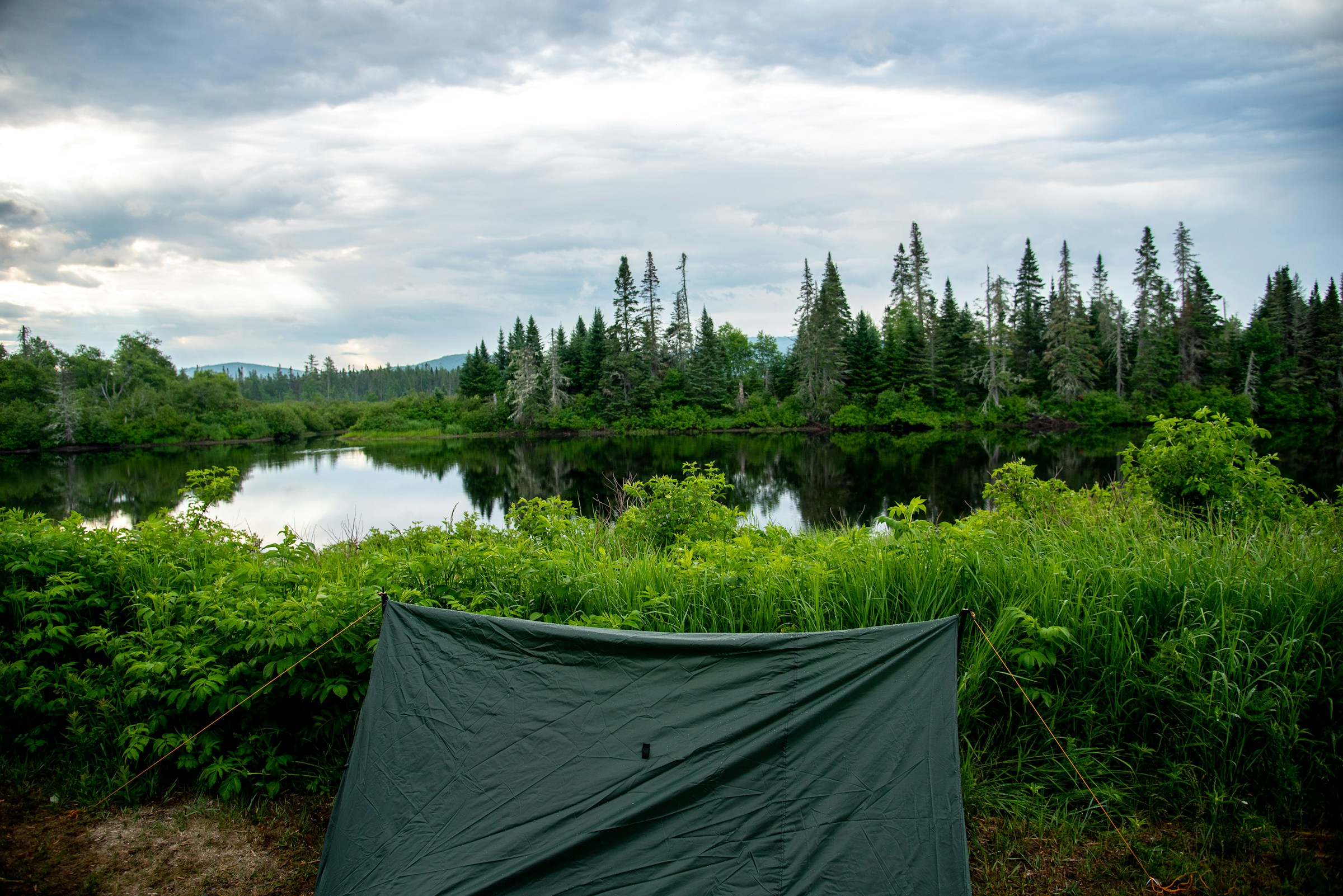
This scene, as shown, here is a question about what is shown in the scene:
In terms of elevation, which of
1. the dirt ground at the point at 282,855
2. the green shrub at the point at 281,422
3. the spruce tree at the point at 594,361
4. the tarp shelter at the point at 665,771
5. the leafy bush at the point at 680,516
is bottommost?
the dirt ground at the point at 282,855

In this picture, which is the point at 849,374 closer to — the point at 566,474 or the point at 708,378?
the point at 708,378

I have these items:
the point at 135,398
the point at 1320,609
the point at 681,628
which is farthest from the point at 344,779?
the point at 135,398

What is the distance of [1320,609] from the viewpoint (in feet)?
11.2

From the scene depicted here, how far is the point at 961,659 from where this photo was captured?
347cm

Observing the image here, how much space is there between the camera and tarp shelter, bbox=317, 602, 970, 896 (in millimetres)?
2205

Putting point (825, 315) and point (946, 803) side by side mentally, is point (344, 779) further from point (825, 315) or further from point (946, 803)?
point (825, 315)

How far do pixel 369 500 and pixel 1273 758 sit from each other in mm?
23327

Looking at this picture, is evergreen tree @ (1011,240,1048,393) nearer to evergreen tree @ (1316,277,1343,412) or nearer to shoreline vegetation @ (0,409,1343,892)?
evergreen tree @ (1316,277,1343,412)

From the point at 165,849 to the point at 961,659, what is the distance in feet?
13.1

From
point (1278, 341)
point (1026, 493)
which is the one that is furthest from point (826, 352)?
point (1026, 493)

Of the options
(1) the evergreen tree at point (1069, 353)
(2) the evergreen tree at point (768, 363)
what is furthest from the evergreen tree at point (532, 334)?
(1) the evergreen tree at point (1069, 353)

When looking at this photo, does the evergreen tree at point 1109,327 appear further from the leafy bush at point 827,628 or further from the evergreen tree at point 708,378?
the leafy bush at point 827,628

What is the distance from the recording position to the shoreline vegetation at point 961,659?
2996 mm

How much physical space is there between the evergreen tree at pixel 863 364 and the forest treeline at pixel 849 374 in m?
0.13
